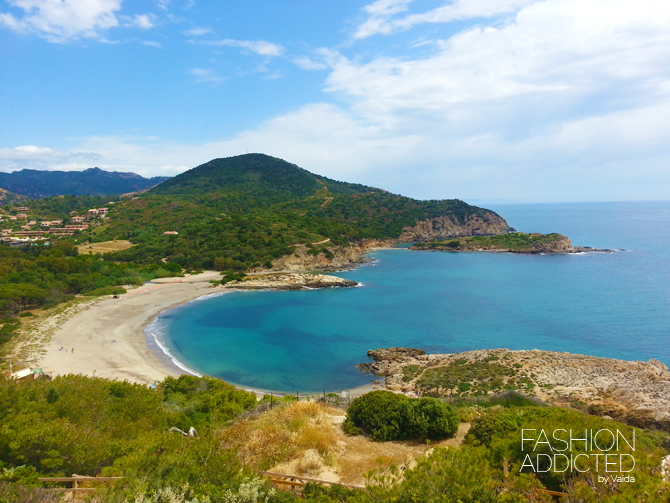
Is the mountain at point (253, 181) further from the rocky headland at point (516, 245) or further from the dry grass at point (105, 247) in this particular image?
the rocky headland at point (516, 245)

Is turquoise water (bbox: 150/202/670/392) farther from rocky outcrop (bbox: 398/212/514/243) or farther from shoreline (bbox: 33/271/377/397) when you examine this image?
rocky outcrop (bbox: 398/212/514/243)

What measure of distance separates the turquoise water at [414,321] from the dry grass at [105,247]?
3361 centimetres

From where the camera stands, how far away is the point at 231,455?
25.8 feet

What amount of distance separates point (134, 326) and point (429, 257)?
198 ft

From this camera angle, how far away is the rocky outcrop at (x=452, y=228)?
110m

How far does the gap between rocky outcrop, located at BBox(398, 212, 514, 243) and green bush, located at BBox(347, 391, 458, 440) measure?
96691 millimetres

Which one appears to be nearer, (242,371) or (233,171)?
(242,371)

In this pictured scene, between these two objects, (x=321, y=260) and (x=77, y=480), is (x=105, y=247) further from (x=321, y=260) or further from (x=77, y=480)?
(x=77, y=480)

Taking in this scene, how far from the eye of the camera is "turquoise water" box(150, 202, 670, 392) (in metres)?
28.4

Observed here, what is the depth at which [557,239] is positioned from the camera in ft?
279

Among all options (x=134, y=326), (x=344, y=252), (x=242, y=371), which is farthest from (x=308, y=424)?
(x=344, y=252)

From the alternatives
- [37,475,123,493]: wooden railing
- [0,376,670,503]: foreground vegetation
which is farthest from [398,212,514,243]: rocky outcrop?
[37,475,123,493]: wooden railing

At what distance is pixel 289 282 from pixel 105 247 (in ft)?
132

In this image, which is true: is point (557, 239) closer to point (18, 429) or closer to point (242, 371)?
point (242, 371)
